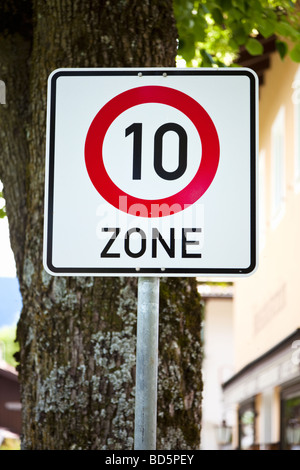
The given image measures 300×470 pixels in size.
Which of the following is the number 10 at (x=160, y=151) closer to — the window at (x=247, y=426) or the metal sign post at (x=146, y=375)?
the metal sign post at (x=146, y=375)

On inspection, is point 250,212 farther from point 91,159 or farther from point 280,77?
point 280,77

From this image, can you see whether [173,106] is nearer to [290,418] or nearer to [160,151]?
[160,151]

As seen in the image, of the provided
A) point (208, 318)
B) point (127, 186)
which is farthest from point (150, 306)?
point (208, 318)

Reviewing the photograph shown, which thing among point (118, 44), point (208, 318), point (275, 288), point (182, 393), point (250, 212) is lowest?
point (182, 393)

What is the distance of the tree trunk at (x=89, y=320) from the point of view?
3.07m

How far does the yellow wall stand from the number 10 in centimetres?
957

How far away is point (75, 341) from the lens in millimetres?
3100

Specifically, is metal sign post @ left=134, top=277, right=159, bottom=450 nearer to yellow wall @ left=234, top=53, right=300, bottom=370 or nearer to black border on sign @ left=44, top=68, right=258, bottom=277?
black border on sign @ left=44, top=68, right=258, bottom=277

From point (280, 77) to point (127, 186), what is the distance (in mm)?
11962

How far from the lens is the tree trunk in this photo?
10.1 ft

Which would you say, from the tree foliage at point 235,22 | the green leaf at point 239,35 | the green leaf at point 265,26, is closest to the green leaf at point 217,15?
the tree foliage at point 235,22

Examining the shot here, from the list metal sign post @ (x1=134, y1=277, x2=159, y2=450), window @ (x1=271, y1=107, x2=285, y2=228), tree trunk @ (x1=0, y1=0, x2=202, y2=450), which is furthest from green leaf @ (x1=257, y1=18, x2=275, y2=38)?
window @ (x1=271, y1=107, x2=285, y2=228)

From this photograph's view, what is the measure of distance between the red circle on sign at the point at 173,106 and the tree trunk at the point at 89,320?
861mm

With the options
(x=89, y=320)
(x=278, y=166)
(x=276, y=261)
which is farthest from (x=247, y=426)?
(x=89, y=320)
